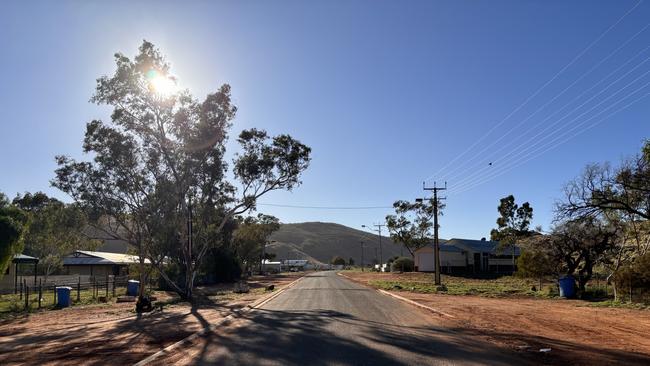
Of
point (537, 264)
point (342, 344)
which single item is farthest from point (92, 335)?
point (537, 264)

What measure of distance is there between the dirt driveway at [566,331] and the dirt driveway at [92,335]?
7989mm

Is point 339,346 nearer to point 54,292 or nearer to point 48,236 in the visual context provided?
point 54,292

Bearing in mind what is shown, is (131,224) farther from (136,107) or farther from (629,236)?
(629,236)

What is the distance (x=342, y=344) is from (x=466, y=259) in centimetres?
7806

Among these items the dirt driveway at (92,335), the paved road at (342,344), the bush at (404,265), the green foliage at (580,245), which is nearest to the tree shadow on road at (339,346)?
the paved road at (342,344)

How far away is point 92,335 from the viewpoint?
14.7m

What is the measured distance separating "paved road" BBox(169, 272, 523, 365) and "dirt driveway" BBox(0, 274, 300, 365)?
128cm

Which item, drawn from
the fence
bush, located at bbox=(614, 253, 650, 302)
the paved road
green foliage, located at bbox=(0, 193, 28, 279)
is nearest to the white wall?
the fence

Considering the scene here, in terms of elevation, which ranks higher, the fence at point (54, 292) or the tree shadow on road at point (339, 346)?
the tree shadow on road at point (339, 346)

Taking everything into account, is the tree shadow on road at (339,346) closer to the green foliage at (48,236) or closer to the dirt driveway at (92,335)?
the dirt driveway at (92,335)

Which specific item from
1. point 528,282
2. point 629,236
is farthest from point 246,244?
point 629,236

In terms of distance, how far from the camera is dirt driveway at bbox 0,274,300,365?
1102cm

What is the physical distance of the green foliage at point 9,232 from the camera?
23545mm

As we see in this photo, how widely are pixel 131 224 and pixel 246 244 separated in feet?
146
